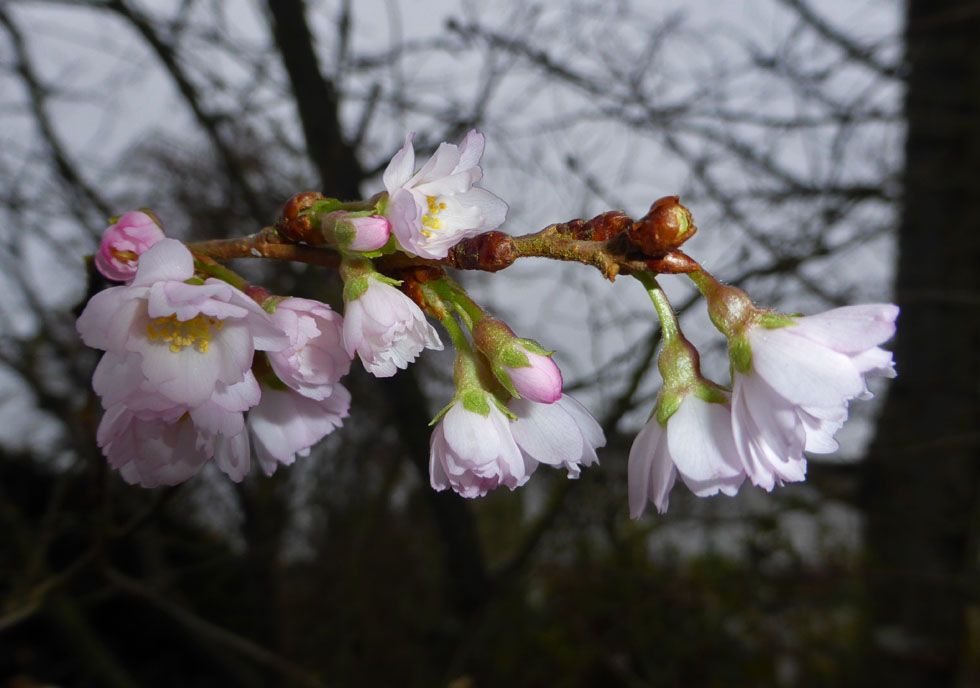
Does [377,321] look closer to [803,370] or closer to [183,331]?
[183,331]

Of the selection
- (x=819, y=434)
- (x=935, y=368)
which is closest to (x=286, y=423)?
(x=819, y=434)

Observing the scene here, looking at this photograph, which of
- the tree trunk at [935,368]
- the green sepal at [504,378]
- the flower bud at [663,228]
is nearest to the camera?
the flower bud at [663,228]

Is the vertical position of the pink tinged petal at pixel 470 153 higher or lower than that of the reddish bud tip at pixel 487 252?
higher

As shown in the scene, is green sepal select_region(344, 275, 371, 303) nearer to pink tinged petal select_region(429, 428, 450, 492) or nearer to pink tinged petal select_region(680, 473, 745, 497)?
pink tinged petal select_region(429, 428, 450, 492)

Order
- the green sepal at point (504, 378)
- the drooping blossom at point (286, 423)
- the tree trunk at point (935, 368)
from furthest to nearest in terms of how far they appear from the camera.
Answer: the tree trunk at point (935, 368), the drooping blossom at point (286, 423), the green sepal at point (504, 378)

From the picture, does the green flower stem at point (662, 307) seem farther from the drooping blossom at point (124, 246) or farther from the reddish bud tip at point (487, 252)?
the drooping blossom at point (124, 246)

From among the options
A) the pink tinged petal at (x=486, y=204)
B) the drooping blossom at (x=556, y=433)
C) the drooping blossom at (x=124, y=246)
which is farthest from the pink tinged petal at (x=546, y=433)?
the drooping blossom at (x=124, y=246)
